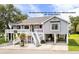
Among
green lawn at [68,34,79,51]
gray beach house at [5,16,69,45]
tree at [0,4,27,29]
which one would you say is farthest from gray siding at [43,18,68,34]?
tree at [0,4,27,29]

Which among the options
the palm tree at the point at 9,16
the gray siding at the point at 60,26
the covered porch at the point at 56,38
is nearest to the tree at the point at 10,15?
the palm tree at the point at 9,16

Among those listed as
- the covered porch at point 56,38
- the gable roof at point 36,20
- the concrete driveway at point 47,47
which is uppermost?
the gable roof at point 36,20

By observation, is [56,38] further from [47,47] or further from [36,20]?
[36,20]

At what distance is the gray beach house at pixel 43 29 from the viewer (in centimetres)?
402

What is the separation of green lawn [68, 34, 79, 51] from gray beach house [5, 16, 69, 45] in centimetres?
6

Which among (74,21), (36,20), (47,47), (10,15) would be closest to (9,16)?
(10,15)

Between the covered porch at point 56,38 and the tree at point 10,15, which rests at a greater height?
the tree at point 10,15

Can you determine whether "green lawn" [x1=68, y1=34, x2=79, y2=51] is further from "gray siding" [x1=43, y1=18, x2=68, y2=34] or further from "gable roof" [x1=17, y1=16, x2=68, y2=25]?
"gable roof" [x1=17, y1=16, x2=68, y2=25]

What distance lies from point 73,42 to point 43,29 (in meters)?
0.41

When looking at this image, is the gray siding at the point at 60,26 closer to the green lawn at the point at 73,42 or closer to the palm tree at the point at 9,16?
the green lawn at the point at 73,42

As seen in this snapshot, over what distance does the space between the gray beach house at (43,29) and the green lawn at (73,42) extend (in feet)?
0.20

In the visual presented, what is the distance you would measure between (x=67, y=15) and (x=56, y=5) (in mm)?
191

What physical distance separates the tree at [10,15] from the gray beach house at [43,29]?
57 mm

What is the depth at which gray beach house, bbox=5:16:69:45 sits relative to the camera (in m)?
4.02
